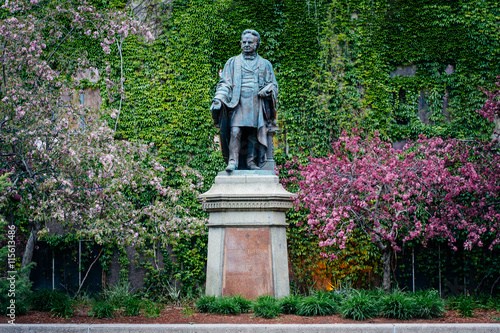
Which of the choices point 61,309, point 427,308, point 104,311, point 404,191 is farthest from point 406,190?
point 61,309

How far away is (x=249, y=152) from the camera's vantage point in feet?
30.7

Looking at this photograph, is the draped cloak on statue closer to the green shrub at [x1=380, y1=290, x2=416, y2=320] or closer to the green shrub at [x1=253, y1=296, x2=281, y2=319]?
the green shrub at [x1=253, y1=296, x2=281, y2=319]

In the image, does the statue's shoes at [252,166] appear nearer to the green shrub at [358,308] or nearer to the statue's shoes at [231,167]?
the statue's shoes at [231,167]

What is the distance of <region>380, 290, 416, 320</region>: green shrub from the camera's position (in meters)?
7.84

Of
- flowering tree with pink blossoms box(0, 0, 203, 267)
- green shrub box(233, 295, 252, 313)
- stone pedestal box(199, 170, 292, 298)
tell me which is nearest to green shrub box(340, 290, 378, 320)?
stone pedestal box(199, 170, 292, 298)

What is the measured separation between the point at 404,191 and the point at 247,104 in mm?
4006

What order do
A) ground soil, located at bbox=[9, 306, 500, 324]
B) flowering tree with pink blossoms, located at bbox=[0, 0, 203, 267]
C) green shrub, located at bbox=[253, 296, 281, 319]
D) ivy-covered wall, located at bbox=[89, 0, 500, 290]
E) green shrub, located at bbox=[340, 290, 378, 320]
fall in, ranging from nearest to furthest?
ground soil, located at bbox=[9, 306, 500, 324] < green shrub, located at bbox=[253, 296, 281, 319] < green shrub, located at bbox=[340, 290, 378, 320] < flowering tree with pink blossoms, located at bbox=[0, 0, 203, 267] < ivy-covered wall, located at bbox=[89, 0, 500, 290]

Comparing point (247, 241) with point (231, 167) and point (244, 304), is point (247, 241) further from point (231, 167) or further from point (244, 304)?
point (231, 167)

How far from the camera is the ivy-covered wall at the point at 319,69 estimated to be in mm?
13766

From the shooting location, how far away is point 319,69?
46.0 ft

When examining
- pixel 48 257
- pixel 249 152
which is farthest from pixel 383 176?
pixel 48 257

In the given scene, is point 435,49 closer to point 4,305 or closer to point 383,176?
point 383,176

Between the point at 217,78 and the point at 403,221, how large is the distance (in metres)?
5.93

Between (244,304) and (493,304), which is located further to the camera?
(493,304)
